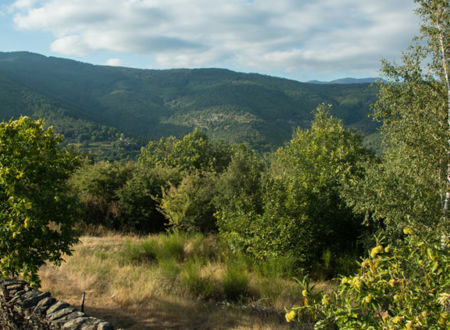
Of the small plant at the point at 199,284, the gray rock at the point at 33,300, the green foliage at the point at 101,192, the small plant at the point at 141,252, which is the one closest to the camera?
the gray rock at the point at 33,300

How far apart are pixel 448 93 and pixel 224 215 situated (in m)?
7.00

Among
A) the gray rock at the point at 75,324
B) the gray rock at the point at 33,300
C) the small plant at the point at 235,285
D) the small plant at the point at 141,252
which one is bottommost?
the small plant at the point at 235,285

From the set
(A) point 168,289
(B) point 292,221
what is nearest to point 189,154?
(B) point 292,221

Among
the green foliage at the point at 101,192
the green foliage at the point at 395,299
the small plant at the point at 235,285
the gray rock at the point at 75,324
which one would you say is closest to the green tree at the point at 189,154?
the green foliage at the point at 101,192

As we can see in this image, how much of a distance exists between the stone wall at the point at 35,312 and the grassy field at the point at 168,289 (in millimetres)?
1103

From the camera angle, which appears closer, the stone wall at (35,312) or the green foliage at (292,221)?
the stone wall at (35,312)

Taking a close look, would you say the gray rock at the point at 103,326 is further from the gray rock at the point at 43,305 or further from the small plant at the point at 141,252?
the small plant at the point at 141,252

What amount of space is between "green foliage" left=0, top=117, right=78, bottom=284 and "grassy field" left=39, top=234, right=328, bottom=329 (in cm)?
133

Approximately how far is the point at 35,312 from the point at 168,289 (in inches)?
108

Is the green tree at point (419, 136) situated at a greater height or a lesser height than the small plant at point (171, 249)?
greater

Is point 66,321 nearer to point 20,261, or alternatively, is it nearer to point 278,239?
point 20,261

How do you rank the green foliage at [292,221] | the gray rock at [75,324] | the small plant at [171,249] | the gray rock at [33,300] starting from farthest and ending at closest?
the green foliage at [292,221]
the small plant at [171,249]
the gray rock at [33,300]
the gray rock at [75,324]

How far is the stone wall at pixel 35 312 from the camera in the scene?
431 centimetres

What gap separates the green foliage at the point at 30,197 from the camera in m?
5.04
